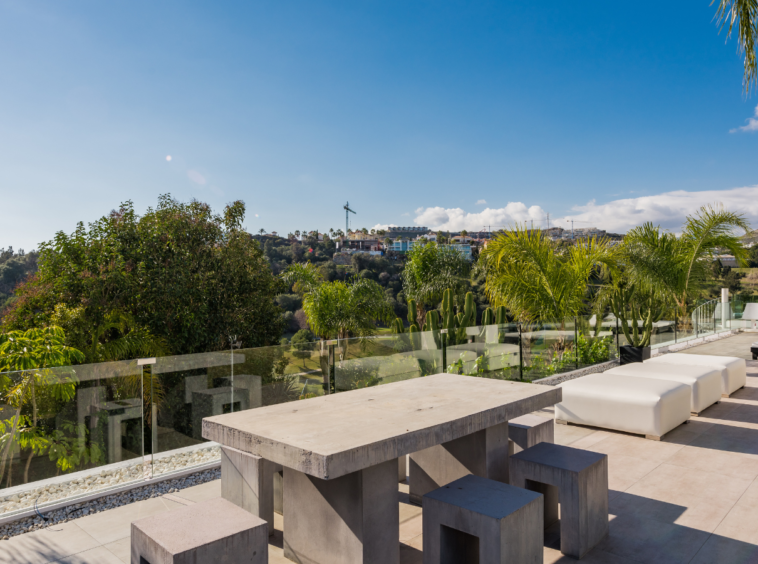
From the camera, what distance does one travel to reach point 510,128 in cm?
2111

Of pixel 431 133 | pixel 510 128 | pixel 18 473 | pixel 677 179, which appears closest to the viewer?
pixel 18 473

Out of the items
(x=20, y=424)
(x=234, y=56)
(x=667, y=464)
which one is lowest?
(x=667, y=464)

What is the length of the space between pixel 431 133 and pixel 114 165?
14.6 meters

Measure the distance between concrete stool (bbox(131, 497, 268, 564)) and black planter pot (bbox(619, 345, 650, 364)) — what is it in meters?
9.40

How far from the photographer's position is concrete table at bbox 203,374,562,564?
215 cm

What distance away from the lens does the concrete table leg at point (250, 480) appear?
121 inches

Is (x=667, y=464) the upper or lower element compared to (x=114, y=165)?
lower

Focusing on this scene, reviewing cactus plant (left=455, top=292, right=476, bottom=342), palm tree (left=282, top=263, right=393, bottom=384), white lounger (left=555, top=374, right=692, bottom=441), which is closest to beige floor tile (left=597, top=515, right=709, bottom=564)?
white lounger (left=555, top=374, right=692, bottom=441)

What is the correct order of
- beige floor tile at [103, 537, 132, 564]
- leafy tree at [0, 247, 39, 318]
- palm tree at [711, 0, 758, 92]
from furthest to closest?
leafy tree at [0, 247, 39, 318] → palm tree at [711, 0, 758, 92] → beige floor tile at [103, 537, 132, 564]

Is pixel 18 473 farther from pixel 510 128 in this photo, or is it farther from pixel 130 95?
pixel 510 128

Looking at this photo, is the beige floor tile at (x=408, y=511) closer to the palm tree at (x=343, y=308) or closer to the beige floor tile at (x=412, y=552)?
the beige floor tile at (x=412, y=552)

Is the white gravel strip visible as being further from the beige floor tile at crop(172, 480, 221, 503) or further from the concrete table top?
the concrete table top

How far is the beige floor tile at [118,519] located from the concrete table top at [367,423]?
3.96ft

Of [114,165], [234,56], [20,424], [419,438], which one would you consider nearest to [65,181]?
[114,165]
